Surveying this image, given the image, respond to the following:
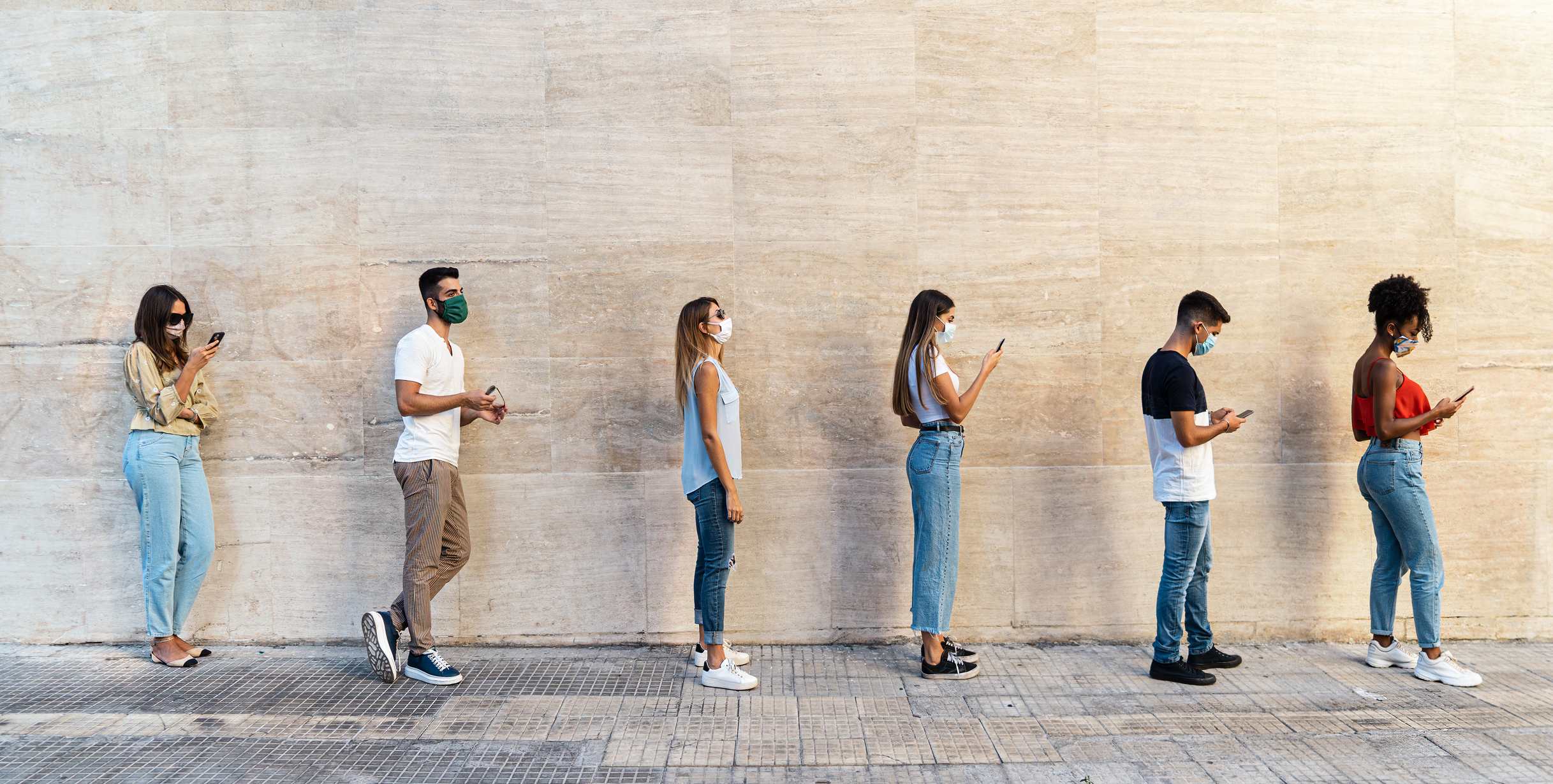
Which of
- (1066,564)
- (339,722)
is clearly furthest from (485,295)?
(1066,564)

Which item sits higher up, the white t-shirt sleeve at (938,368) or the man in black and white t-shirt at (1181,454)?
the white t-shirt sleeve at (938,368)

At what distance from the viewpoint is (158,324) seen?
4.88m

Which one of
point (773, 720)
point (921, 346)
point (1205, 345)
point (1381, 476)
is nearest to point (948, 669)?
point (773, 720)

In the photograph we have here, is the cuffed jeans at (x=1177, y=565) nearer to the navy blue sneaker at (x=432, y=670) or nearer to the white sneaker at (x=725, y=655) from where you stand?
the white sneaker at (x=725, y=655)

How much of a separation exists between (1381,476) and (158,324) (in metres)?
6.86

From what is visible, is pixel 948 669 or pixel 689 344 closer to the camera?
pixel 689 344

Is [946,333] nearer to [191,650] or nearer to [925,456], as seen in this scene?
[925,456]

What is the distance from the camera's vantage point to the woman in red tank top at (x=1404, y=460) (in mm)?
4691

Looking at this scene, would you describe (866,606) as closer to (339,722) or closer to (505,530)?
(505,530)

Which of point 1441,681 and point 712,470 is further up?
point 712,470

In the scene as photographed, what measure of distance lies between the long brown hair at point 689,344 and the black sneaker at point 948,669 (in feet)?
6.38

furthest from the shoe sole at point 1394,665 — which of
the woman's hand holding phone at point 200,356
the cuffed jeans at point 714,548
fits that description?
the woman's hand holding phone at point 200,356

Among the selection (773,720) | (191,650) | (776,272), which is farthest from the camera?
(776,272)

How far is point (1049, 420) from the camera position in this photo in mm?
5359
